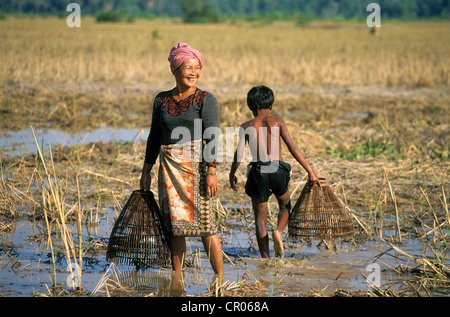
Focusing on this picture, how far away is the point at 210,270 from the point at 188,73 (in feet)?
4.77

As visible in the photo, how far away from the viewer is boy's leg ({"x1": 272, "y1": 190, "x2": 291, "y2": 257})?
4.72 meters

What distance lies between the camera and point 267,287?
4.21 meters

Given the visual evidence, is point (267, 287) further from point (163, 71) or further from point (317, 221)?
point (163, 71)

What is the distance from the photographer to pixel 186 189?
404 cm

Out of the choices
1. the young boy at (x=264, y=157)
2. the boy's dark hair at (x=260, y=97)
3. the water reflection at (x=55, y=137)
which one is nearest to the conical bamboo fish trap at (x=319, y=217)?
the young boy at (x=264, y=157)

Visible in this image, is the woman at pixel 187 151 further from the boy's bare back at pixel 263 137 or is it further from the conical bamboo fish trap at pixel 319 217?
the conical bamboo fish trap at pixel 319 217

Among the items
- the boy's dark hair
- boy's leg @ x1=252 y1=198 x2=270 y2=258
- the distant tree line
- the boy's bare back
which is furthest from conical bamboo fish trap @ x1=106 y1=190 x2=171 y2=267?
the distant tree line

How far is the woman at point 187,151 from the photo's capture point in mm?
4020

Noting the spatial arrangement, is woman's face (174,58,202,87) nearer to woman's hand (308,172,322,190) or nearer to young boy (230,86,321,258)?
young boy (230,86,321,258)

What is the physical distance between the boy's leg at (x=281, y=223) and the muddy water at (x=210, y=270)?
0.10 m

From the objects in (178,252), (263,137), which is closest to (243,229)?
(263,137)
